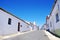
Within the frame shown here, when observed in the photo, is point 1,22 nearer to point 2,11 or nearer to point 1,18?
point 1,18

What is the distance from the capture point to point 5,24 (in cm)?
1731

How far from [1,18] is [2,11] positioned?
3.34 ft

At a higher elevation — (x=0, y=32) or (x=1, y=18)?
(x=1, y=18)

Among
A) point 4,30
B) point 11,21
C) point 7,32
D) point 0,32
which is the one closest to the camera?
point 0,32

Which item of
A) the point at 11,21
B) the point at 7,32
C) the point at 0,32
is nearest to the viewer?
the point at 0,32

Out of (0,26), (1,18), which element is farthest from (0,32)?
(1,18)

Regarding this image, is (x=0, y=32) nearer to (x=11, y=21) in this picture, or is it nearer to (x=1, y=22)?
(x=1, y=22)

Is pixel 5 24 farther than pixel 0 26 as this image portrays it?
Yes

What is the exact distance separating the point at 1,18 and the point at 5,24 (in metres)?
1.62

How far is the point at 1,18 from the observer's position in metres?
16.0

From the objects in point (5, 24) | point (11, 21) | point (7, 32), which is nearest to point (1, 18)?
point (5, 24)

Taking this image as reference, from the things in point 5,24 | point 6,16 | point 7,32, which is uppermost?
point 6,16

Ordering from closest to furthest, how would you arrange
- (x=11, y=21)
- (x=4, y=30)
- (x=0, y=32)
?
1. (x=0, y=32)
2. (x=4, y=30)
3. (x=11, y=21)

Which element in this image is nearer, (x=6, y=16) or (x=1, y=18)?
(x=1, y=18)
